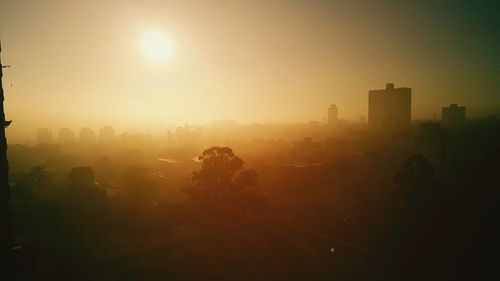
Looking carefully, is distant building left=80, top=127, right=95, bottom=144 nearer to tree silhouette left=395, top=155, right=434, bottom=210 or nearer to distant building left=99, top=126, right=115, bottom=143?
distant building left=99, top=126, right=115, bottom=143

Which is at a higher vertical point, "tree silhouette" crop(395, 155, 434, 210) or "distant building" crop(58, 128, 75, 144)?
"distant building" crop(58, 128, 75, 144)

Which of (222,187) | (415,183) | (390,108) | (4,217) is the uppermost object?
(390,108)

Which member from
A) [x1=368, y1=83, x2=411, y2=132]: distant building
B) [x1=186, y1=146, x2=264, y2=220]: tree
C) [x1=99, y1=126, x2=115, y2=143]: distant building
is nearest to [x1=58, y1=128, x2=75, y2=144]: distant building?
[x1=99, y1=126, x2=115, y2=143]: distant building

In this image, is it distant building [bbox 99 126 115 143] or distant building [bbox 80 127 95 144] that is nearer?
distant building [bbox 80 127 95 144]

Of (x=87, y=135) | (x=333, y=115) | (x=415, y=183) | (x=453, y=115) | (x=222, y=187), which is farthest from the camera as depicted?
(x=333, y=115)

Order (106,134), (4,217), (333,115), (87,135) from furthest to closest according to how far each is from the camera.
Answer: (333,115) < (106,134) < (87,135) < (4,217)

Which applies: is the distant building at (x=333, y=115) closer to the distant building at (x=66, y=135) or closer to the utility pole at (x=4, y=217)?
the distant building at (x=66, y=135)

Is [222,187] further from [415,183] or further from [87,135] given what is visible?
[87,135]

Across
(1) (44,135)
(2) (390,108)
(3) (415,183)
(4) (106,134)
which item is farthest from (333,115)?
(3) (415,183)

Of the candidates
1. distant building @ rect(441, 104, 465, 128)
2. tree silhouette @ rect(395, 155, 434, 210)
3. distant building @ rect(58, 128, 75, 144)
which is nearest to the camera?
tree silhouette @ rect(395, 155, 434, 210)
